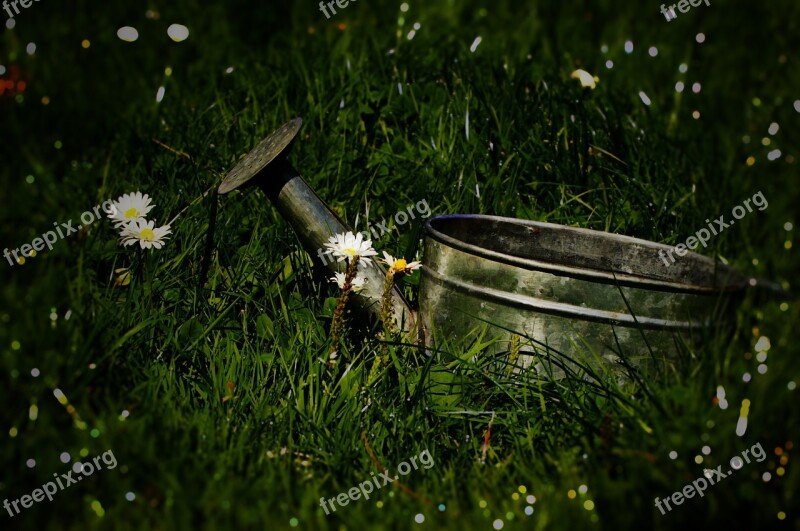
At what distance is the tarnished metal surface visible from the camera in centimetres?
197

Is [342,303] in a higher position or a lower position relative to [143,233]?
lower

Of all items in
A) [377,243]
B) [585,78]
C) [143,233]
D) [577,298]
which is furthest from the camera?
[585,78]

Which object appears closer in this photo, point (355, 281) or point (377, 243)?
point (355, 281)

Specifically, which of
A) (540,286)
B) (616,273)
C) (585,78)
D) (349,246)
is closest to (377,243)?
(349,246)

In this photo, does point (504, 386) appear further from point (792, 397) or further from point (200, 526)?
point (200, 526)

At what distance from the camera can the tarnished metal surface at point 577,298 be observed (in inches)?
77.7

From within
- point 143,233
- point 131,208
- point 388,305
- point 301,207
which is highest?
point 131,208

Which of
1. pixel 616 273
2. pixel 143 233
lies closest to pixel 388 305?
pixel 616 273

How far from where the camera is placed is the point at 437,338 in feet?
7.39

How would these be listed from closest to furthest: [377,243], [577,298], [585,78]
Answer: [577,298] → [377,243] → [585,78]

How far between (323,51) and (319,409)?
2151mm

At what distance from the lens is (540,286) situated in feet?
6.67

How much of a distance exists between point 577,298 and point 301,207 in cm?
81

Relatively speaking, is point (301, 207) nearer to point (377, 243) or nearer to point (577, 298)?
point (377, 243)
